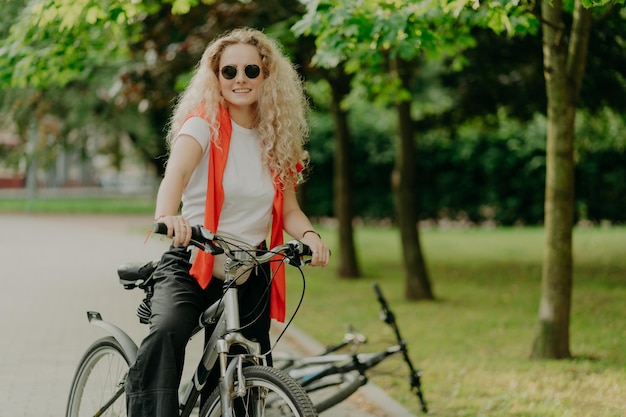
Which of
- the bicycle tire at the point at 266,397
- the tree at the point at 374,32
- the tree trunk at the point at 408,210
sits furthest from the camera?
the tree trunk at the point at 408,210

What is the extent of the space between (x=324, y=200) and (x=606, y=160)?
7638 mm

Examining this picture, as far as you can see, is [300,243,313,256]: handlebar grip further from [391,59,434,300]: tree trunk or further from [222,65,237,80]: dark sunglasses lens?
[391,59,434,300]: tree trunk

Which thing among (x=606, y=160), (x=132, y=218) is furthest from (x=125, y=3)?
(x=132, y=218)

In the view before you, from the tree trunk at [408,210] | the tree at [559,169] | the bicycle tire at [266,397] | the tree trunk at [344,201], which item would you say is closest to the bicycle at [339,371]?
the bicycle tire at [266,397]

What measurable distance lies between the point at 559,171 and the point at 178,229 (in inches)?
199

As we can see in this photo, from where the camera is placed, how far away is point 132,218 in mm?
32281

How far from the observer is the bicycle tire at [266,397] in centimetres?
333

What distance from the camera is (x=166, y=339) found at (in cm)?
363

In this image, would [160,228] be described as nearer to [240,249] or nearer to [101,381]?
[240,249]

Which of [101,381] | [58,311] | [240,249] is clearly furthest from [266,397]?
[58,311]

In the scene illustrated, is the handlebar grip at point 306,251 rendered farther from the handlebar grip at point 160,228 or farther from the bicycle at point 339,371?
the bicycle at point 339,371

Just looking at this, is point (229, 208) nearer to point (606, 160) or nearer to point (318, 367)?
point (318, 367)

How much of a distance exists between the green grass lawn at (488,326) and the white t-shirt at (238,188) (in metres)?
2.56

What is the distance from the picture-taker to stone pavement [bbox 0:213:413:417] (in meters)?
6.62
